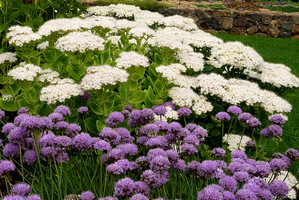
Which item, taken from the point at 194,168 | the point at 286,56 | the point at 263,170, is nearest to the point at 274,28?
the point at 286,56

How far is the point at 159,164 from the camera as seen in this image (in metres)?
1.81

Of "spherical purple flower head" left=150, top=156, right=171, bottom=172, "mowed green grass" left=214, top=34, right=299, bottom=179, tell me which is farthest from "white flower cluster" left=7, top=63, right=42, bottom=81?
"mowed green grass" left=214, top=34, right=299, bottom=179

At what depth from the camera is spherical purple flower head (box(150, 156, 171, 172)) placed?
1808 mm

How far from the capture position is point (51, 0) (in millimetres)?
4855

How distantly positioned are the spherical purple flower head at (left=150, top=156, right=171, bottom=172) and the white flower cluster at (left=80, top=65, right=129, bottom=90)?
1.18 meters

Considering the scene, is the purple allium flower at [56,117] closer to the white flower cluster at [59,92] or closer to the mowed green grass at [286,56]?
the white flower cluster at [59,92]

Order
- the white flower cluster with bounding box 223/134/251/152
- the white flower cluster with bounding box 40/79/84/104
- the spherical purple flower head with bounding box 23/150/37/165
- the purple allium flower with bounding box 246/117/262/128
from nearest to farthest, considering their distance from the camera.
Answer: the spherical purple flower head with bounding box 23/150/37/165
the purple allium flower with bounding box 246/117/262/128
the white flower cluster with bounding box 40/79/84/104
the white flower cluster with bounding box 223/134/251/152

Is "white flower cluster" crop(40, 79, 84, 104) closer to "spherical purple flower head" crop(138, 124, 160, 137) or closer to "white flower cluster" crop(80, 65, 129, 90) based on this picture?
"white flower cluster" crop(80, 65, 129, 90)

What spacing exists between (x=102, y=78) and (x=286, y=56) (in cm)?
787

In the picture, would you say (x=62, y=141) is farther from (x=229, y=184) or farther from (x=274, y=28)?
(x=274, y=28)

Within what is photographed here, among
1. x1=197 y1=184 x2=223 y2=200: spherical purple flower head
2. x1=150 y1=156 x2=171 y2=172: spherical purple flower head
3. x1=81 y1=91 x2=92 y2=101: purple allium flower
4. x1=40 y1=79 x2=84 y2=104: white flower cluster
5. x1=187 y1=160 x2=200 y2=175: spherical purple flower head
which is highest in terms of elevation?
x1=197 y1=184 x2=223 y2=200: spherical purple flower head

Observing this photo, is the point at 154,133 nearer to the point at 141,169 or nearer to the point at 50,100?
the point at 141,169

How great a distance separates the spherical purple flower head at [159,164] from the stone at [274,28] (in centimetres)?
1158

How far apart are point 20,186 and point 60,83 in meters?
1.54
